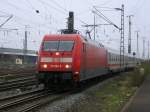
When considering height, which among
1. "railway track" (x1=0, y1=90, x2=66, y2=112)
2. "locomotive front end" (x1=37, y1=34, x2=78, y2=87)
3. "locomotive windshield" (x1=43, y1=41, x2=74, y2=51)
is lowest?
"railway track" (x1=0, y1=90, x2=66, y2=112)

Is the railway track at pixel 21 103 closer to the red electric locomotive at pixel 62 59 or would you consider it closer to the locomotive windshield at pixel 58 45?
the red electric locomotive at pixel 62 59

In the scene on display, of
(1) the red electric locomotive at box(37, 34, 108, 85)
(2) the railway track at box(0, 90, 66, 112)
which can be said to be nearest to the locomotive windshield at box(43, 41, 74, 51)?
(1) the red electric locomotive at box(37, 34, 108, 85)

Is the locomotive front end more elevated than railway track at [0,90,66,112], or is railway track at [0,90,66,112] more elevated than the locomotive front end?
the locomotive front end

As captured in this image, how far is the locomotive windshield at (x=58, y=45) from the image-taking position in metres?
22.4

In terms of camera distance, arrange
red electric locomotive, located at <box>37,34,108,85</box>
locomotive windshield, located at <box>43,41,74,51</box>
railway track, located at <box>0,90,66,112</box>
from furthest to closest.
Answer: locomotive windshield, located at <box>43,41,74,51</box>, red electric locomotive, located at <box>37,34,108,85</box>, railway track, located at <box>0,90,66,112</box>

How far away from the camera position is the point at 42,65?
2209 centimetres

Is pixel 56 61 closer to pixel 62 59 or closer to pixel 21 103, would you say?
pixel 62 59

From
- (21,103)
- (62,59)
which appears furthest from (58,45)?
(21,103)

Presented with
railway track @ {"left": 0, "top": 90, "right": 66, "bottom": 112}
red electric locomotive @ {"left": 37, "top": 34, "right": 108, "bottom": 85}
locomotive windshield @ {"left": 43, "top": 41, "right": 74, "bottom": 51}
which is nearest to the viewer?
railway track @ {"left": 0, "top": 90, "right": 66, "bottom": 112}

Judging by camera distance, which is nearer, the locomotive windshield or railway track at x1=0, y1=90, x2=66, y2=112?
railway track at x1=0, y1=90, x2=66, y2=112

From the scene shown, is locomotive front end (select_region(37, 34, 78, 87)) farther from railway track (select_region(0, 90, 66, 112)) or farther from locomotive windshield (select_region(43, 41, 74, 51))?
railway track (select_region(0, 90, 66, 112))

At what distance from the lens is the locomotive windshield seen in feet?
73.4

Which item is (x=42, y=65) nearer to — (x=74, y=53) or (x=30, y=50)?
(x=74, y=53)

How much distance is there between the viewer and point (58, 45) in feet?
74.2
